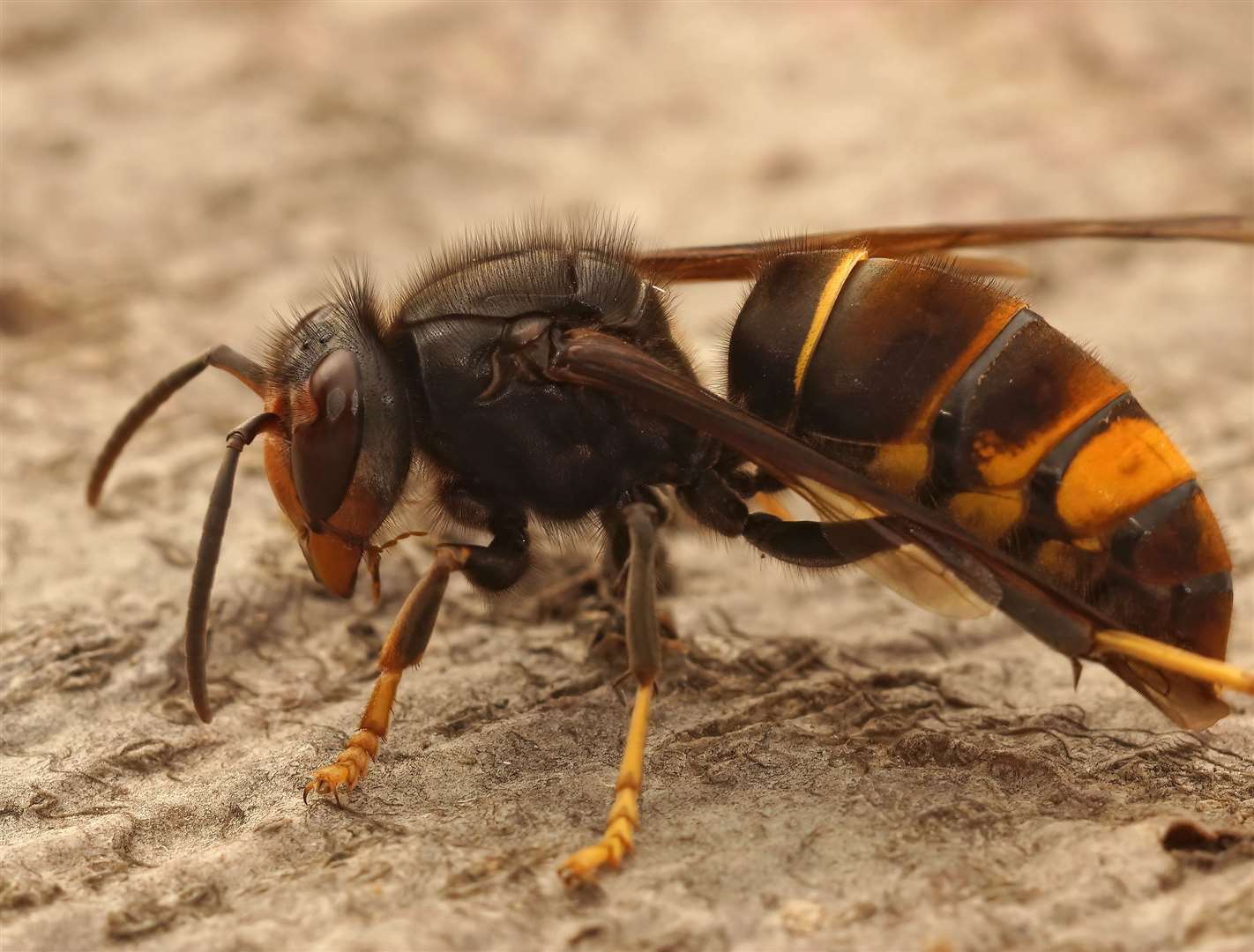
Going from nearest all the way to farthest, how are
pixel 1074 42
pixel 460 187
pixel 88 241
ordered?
1. pixel 88 241
2. pixel 460 187
3. pixel 1074 42

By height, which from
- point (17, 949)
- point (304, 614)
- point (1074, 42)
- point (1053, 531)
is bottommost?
point (17, 949)

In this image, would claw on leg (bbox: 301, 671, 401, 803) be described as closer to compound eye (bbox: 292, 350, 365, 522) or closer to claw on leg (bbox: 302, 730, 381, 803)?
claw on leg (bbox: 302, 730, 381, 803)

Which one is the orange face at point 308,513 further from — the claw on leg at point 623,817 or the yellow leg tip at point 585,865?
the yellow leg tip at point 585,865

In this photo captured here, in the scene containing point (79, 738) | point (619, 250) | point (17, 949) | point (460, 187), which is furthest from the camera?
point (460, 187)

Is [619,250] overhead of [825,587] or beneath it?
overhead

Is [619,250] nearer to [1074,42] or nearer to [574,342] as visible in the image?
[574,342]

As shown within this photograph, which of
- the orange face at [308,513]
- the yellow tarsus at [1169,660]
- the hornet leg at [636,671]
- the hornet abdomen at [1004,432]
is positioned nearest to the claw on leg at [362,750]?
the orange face at [308,513]

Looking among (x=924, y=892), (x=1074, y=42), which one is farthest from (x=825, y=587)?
(x=1074, y=42)

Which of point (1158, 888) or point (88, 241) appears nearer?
point (1158, 888)
